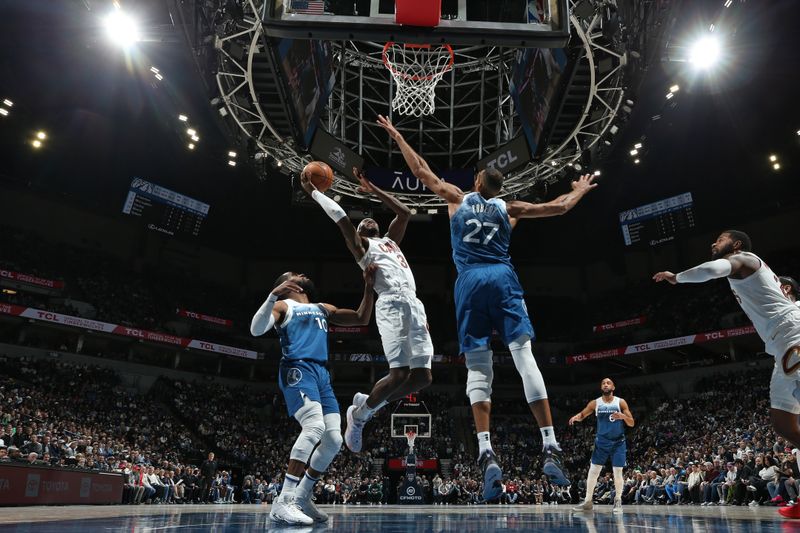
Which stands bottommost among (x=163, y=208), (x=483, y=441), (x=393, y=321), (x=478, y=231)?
(x=483, y=441)

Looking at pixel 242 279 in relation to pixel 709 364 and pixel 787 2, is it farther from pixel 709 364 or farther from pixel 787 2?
pixel 787 2

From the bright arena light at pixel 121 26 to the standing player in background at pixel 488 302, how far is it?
1259 centimetres

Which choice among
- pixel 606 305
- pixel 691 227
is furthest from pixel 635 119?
pixel 606 305

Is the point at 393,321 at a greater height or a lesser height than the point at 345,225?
lesser

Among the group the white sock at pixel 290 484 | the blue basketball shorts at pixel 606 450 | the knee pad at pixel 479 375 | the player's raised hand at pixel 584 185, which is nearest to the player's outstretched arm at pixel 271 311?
the white sock at pixel 290 484

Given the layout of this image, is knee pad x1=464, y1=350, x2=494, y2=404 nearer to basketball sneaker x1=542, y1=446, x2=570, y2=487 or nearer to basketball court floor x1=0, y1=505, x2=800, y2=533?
basketball sneaker x1=542, y1=446, x2=570, y2=487

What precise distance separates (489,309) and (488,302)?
0.05 m

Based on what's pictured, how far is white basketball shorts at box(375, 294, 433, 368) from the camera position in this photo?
5340mm

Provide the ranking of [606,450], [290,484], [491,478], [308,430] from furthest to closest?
1. [606,450]
2. [308,430]
3. [290,484]
4. [491,478]

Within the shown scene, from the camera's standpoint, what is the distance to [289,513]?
4.81 metres

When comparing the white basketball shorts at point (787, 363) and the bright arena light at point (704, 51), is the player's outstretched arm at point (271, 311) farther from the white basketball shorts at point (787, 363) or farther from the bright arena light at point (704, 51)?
the bright arena light at point (704, 51)

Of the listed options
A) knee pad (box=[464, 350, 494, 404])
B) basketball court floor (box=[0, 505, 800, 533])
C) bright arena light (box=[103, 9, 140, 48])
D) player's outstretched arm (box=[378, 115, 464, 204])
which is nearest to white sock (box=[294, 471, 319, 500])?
basketball court floor (box=[0, 505, 800, 533])

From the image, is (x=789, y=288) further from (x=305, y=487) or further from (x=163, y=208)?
(x=163, y=208)

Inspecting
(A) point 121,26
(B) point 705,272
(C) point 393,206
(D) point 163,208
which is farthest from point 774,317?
(D) point 163,208
